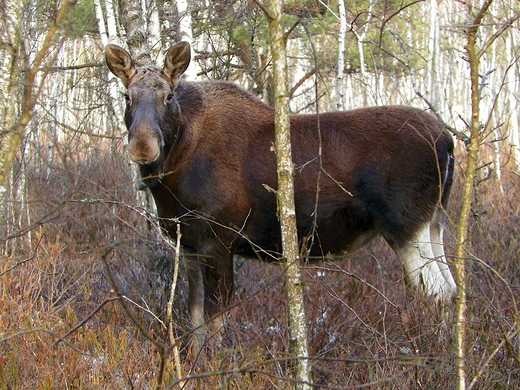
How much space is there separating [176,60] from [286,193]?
2212mm

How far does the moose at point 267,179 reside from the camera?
461cm

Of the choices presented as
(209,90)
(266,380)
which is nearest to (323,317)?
(266,380)

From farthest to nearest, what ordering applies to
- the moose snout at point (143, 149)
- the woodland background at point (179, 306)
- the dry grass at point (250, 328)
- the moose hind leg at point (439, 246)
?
the moose hind leg at point (439, 246)
the moose snout at point (143, 149)
the dry grass at point (250, 328)
the woodland background at point (179, 306)

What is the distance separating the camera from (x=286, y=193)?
2893 mm

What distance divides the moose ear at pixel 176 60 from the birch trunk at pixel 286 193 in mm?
1914

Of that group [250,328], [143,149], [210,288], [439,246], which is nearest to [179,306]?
[210,288]

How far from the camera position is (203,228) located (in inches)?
179

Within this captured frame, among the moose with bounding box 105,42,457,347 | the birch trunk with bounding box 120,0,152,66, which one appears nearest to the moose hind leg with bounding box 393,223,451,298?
the moose with bounding box 105,42,457,347

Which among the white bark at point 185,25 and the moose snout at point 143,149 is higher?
the white bark at point 185,25

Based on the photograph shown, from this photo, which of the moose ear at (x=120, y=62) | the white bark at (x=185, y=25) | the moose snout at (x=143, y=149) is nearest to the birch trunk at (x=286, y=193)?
the moose snout at (x=143, y=149)

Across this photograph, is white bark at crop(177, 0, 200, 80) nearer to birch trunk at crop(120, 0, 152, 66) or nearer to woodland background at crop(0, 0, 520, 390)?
woodland background at crop(0, 0, 520, 390)

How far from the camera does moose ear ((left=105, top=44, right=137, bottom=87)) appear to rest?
15.0 feet

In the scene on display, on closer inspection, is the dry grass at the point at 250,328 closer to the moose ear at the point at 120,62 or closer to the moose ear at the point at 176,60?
the moose ear at the point at 120,62

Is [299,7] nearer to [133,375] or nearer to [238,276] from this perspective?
[238,276]
